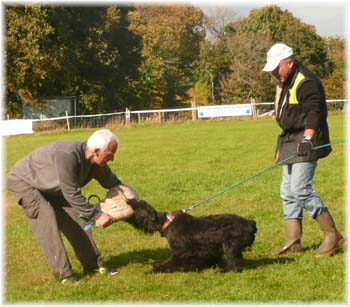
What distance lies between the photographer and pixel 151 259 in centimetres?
719

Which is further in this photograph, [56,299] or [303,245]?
[303,245]

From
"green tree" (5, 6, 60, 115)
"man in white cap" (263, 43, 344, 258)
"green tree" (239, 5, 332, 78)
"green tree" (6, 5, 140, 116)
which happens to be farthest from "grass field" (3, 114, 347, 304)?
"green tree" (239, 5, 332, 78)

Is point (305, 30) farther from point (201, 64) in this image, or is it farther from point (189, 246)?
point (189, 246)

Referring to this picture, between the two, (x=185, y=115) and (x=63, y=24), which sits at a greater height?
(x=63, y=24)

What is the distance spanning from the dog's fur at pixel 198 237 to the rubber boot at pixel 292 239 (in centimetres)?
86

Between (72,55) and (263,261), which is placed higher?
(72,55)

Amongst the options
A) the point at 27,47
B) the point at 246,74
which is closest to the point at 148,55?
the point at 246,74

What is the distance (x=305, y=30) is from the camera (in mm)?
55781

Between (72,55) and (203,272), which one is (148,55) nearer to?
(72,55)

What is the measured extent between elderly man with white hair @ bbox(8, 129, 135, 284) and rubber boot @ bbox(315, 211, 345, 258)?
2371mm

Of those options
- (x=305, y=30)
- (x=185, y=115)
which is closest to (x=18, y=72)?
(x=185, y=115)

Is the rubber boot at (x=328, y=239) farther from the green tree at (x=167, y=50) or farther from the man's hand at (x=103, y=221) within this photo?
the green tree at (x=167, y=50)

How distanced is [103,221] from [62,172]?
65cm

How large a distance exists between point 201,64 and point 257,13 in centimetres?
943
